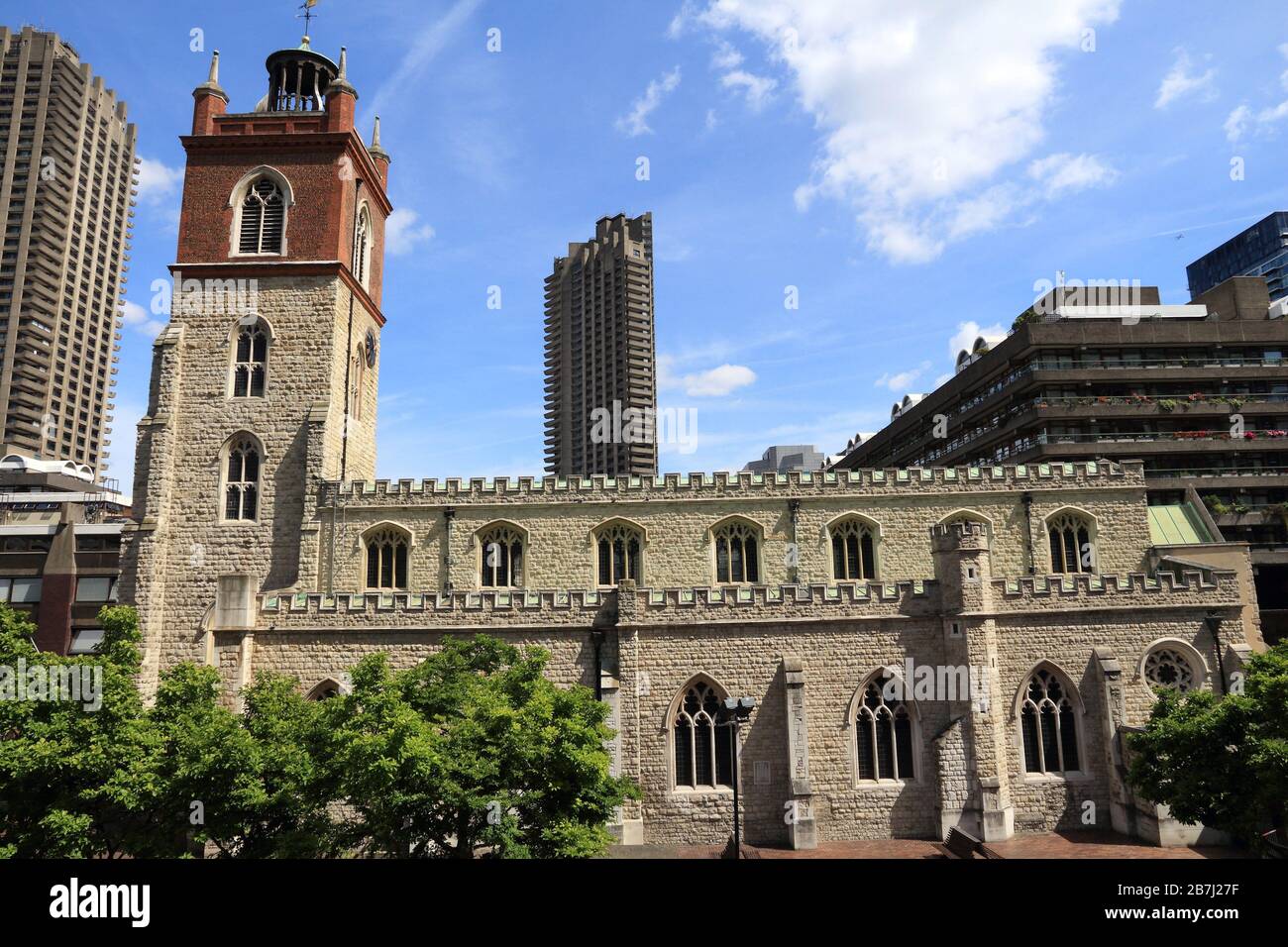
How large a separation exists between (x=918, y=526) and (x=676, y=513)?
32.4ft

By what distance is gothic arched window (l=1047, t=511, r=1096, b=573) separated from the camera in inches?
1280

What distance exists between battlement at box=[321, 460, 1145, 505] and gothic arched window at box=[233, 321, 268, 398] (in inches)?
236

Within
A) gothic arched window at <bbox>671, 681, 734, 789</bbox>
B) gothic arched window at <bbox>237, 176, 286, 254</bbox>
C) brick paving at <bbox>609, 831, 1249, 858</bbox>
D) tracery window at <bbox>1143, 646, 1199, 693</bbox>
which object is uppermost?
gothic arched window at <bbox>237, 176, 286, 254</bbox>

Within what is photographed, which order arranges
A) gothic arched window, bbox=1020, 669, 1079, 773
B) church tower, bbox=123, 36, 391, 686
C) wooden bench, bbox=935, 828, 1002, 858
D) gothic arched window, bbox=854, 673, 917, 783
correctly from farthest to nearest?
church tower, bbox=123, 36, 391, 686, gothic arched window, bbox=1020, 669, 1079, 773, gothic arched window, bbox=854, 673, 917, 783, wooden bench, bbox=935, 828, 1002, 858

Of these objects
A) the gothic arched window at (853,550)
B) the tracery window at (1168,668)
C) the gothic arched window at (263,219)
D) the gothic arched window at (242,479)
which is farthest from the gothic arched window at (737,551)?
the gothic arched window at (263,219)

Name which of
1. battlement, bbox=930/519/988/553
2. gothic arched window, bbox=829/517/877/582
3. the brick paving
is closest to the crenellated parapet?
battlement, bbox=930/519/988/553

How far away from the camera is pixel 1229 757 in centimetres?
1981

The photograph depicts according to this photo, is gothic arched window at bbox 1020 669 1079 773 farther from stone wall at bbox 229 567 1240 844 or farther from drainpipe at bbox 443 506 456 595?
drainpipe at bbox 443 506 456 595

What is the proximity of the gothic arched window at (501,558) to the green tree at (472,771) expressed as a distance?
38.4 feet

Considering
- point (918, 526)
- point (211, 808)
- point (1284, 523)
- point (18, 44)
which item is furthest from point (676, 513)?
point (18, 44)

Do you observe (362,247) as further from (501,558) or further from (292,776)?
(292,776)

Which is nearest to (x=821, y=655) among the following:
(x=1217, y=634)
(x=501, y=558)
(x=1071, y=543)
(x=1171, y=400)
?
(x=1217, y=634)

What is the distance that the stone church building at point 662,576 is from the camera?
25.4 meters
